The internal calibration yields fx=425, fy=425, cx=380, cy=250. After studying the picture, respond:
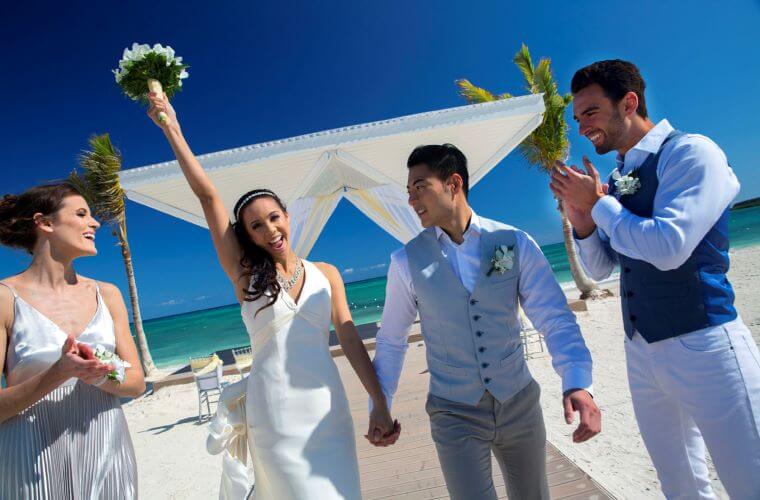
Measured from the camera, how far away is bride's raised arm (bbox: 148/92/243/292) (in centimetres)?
224

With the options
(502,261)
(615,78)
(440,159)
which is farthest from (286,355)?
(615,78)

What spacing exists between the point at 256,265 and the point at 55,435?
1154mm

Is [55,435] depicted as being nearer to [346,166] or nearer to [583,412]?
[583,412]

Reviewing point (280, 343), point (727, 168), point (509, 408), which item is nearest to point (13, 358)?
point (280, 343)


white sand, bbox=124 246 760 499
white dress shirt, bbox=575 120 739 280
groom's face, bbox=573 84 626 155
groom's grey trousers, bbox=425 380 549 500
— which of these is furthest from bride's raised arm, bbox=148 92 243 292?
white sand, bbox=124 246 760 499

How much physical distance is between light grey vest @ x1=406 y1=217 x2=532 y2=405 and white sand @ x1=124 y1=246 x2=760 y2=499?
86.4 inches

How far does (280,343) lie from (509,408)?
1.15 meters

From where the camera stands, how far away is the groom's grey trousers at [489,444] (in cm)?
193

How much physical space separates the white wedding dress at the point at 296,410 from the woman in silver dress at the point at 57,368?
0.65 m

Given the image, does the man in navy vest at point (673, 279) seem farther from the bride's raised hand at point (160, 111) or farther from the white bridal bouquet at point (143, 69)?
the white bridal bouquet at point (143, 69)

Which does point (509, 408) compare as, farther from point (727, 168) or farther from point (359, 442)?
point (359, 442)

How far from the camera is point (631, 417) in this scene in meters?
5.38

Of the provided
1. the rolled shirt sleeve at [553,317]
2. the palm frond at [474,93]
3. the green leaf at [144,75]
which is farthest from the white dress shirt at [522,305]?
the palm frond at [474,93]

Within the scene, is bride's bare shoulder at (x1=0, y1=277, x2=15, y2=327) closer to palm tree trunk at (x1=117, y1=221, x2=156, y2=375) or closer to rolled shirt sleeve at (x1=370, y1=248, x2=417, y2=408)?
rolled shirt sleeve at (x1=370, y1=248, x2=417, y2=408)
